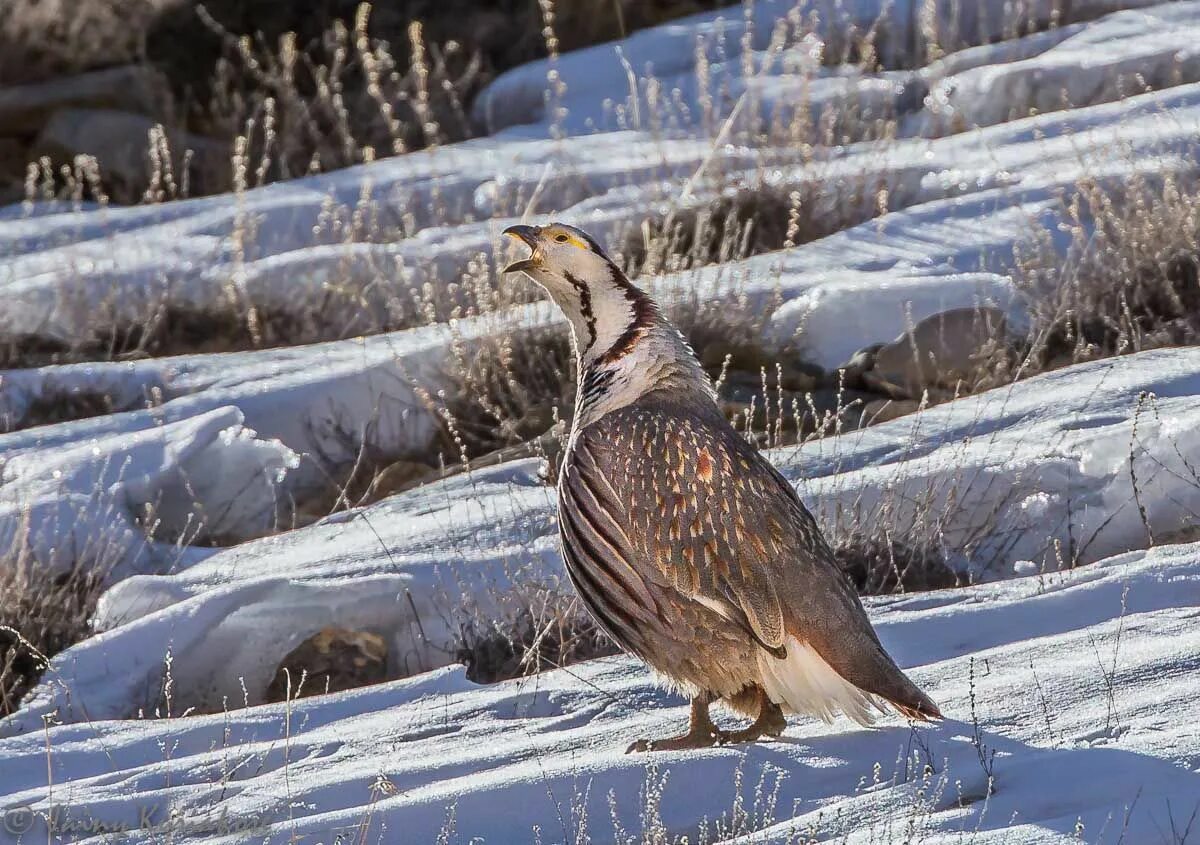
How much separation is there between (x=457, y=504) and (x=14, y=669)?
164 centimetres

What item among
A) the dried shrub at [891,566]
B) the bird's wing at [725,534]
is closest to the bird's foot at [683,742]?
the bird's wing at [725,534]

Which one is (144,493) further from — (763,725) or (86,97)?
(86,97)

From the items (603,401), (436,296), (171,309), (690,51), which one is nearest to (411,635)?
(603,401)

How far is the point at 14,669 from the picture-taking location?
227 inches

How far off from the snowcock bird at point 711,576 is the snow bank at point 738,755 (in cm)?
15

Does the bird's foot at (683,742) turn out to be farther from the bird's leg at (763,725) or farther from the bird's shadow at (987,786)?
the bird's shadow at (987,786)

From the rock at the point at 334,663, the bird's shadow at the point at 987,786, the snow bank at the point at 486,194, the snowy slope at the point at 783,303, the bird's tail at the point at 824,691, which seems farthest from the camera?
the snow bank at the point at 486,194

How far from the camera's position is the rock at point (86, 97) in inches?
491

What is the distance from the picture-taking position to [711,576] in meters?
4.00

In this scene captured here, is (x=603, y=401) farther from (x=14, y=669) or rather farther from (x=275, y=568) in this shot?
(x=14, y=669)

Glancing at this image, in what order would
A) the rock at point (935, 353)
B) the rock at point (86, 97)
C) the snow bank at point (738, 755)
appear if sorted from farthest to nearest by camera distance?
the rock at point (86, 97) → the rock at point (935, 353) → the snow bank at point (738, 755)

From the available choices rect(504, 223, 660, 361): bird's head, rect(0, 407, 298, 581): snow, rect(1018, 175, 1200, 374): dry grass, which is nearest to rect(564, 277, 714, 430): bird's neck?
rect(504, 223, 660, 361): bird's head

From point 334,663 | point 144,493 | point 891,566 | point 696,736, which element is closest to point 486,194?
point 144,493

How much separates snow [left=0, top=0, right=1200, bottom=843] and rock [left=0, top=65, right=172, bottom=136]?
192 cm
